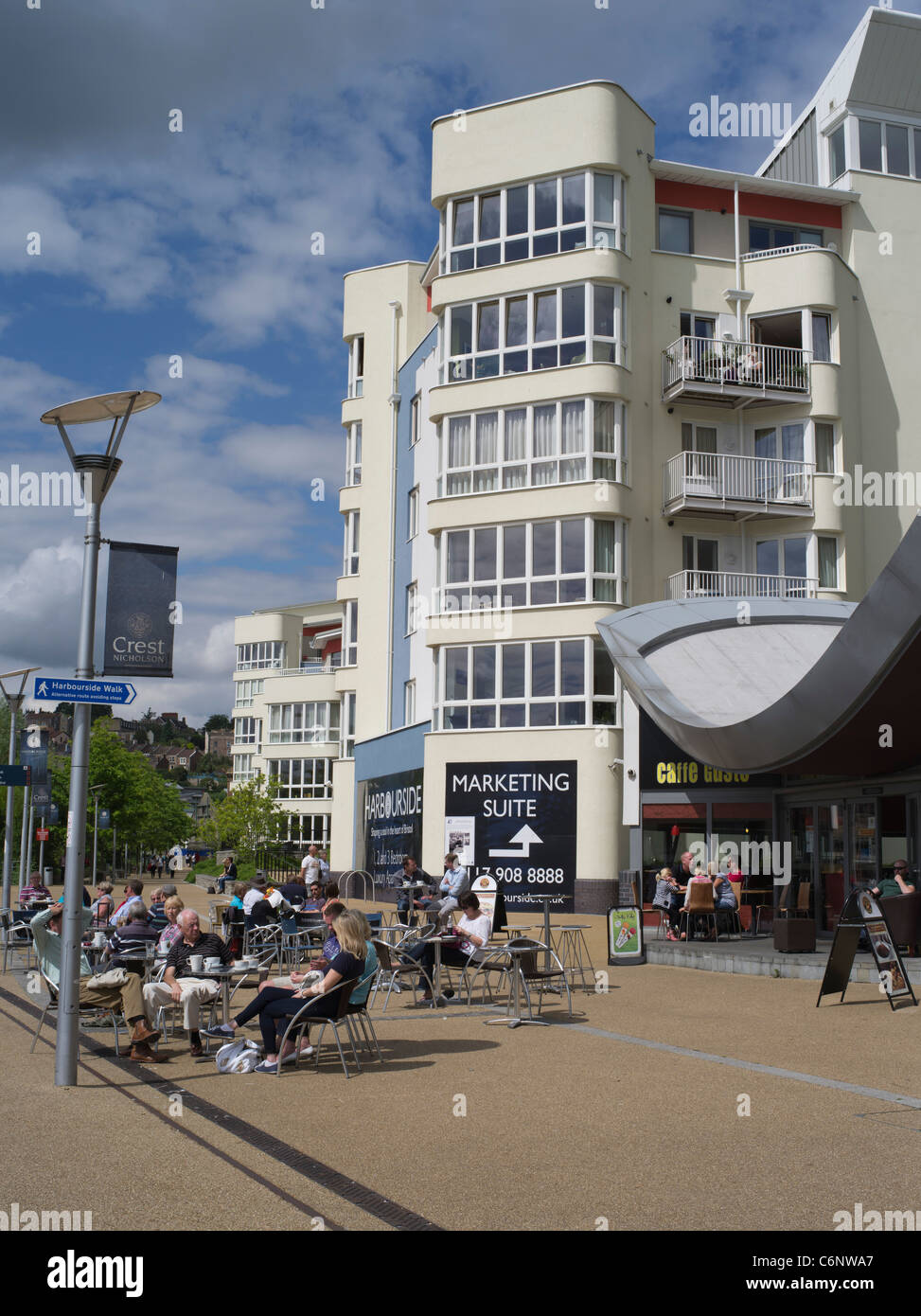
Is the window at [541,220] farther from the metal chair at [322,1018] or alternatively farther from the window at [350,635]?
the metal chair at [322,1018]

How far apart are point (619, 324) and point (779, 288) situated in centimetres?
557

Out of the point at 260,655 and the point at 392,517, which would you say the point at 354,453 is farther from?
the point at 260,655

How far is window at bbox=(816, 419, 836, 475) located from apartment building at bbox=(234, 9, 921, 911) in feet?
0.32

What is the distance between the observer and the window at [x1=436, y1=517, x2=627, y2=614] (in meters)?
31.0

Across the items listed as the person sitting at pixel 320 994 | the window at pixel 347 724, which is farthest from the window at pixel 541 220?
the person sitting at pixel 320 994

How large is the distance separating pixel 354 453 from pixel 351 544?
338 centimetres

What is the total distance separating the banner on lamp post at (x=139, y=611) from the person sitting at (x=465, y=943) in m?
5.35

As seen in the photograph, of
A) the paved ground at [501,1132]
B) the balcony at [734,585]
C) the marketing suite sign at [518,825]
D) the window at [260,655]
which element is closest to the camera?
the paved ground at [501,1132]

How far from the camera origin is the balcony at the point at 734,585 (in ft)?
106

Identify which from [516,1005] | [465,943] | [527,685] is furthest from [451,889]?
[527,685]

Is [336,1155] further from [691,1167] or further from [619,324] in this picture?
[619,324]

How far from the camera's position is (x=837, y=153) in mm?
37062

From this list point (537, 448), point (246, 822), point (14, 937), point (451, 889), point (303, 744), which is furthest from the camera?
point (303, 744)
